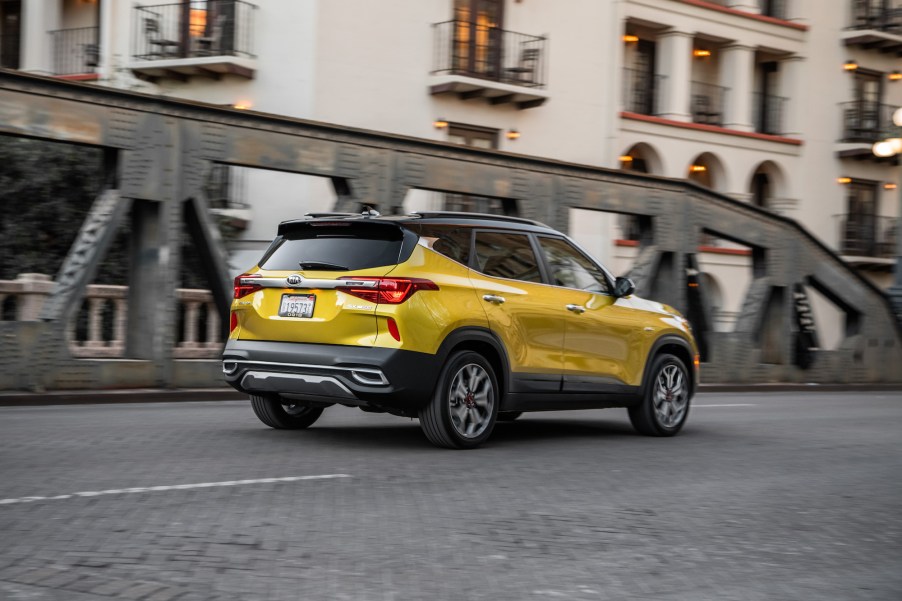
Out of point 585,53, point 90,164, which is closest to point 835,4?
point 585,53

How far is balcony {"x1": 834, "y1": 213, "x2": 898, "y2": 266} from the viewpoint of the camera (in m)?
38.6

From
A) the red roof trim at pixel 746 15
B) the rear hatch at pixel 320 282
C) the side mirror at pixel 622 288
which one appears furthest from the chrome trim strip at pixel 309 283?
the red roof trim at pixel 746 15

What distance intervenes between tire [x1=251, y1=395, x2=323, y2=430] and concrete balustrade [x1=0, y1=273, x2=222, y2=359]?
3728mm

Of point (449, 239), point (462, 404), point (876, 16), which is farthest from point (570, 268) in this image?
point (876, 16)

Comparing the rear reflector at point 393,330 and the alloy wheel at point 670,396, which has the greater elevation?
the rear reflector at point 393,330

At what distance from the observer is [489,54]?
29234 millimetres

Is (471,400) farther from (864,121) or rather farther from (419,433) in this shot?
(864,121)

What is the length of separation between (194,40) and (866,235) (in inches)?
931

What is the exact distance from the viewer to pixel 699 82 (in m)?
36.1

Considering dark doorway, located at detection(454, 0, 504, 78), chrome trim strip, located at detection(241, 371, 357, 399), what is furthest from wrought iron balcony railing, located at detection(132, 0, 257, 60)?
chrome trim strip, located at detection(241, 371, 357, 399)

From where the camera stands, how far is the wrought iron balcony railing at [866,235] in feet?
127

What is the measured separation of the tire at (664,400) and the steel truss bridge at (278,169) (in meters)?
5.52

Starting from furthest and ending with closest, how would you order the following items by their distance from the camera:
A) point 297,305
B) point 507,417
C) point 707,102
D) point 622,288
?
1. point 707,102
2. point 507,417
3. point 622,288
4. point 297,305

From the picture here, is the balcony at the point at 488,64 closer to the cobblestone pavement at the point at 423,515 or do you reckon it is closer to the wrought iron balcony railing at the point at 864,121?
the wrought iron balcony railing at the point at 864,121
